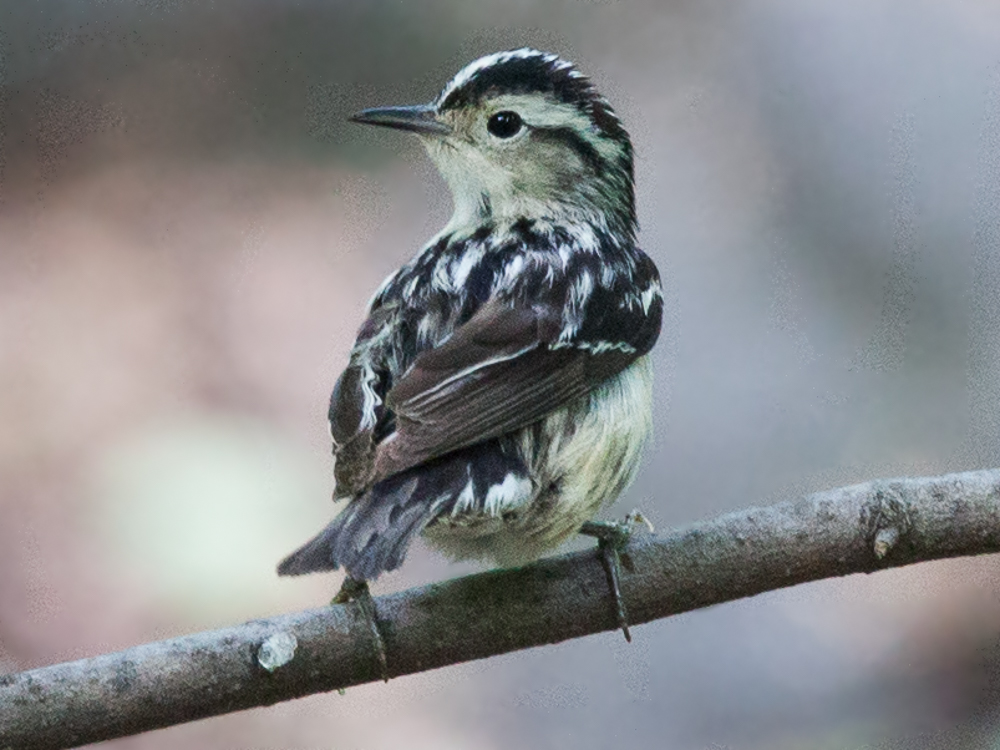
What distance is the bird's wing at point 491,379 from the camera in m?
4.13

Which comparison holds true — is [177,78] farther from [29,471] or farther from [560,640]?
[560,640]

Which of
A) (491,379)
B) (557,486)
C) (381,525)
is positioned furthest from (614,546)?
(381,525)

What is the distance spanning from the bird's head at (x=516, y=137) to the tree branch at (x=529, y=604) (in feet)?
3.50

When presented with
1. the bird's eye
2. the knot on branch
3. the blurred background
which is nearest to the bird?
the bird's eye

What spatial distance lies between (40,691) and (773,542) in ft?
5.61

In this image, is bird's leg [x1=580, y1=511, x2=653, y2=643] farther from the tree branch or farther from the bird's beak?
the bird's beak

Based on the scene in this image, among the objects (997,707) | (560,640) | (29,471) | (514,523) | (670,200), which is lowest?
(997,707)

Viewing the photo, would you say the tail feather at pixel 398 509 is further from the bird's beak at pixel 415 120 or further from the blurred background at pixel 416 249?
the blurred background at pixel 416 249

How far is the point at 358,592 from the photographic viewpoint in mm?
4227

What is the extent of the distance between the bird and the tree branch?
0.27 feet

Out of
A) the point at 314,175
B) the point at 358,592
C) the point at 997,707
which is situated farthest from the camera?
the point at 314,175

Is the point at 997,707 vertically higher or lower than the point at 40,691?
lower

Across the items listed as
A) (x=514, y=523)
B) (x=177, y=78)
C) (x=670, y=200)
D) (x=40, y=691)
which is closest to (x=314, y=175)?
(x=177, y=78)

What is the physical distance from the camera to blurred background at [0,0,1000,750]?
5.75 m
